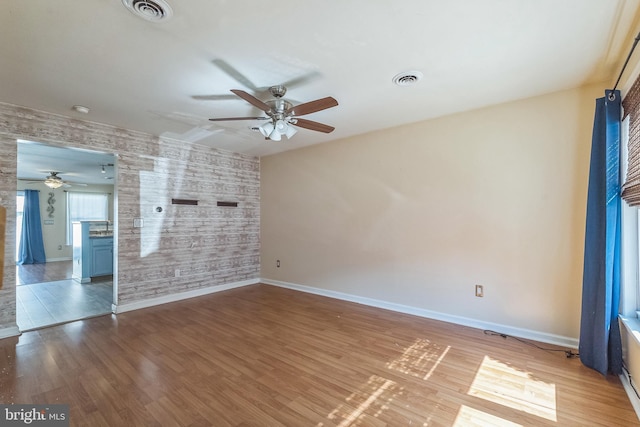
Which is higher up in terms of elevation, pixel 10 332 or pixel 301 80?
pixel 301 80

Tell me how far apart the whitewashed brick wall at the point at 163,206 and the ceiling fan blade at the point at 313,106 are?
277cm

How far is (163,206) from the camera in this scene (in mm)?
4375

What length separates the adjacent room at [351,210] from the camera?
1872 mm

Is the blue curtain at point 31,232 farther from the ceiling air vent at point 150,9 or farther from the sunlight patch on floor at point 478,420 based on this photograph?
the sunlight patch on floor at point 478,420

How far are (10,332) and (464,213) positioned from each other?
5216 mm

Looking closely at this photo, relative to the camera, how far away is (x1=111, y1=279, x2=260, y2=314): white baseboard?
12.8 ft

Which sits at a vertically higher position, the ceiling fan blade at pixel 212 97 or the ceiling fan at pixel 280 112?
the ceiling fan blade at pixel 212 97

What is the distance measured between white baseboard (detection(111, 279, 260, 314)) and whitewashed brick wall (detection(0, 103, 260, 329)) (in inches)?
2.7

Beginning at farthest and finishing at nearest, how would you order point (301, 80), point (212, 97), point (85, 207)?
point (85, 207)
point (212, 97)
point (301, 80)

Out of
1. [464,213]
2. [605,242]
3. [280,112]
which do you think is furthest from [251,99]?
[605,242]

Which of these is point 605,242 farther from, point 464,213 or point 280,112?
point 280,112

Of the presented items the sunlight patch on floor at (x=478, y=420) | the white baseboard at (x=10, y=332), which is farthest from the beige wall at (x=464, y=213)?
the white baseboard at (x=10, y=332)

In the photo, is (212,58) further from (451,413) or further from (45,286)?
(45,286)

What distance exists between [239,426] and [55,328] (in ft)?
9.93
